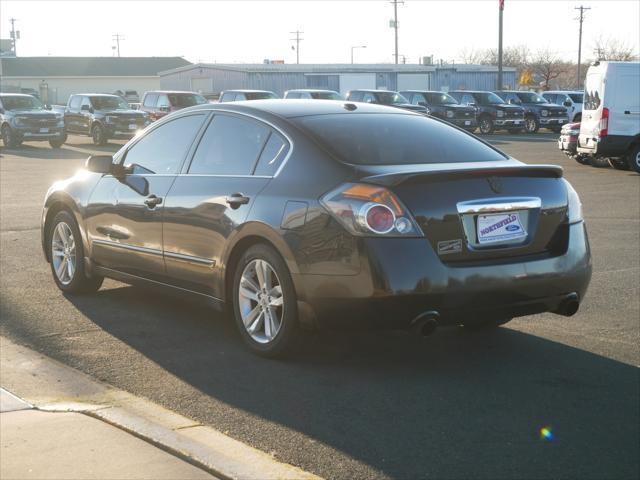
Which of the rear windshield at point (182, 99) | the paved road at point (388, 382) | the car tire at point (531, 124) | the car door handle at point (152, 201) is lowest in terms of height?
the car tire at point (531, 124)

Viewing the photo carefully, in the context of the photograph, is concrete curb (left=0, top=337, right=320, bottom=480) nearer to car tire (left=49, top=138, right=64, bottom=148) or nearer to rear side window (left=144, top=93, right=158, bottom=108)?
car tire (left=49, top=138, right=64, bottom=148)

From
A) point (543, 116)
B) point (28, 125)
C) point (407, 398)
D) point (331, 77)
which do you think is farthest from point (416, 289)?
point (331, 77)

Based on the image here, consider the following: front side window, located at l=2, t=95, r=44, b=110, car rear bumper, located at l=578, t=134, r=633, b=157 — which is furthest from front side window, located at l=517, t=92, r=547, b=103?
car rear bumper, located at l=578, t=134, r=633, b=157

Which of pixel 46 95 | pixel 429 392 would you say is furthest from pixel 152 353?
pixel 46 95

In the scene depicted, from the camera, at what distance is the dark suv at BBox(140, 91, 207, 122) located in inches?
1435

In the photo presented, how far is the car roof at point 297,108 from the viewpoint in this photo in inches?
261

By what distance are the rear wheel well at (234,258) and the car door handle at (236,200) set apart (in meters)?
0.22

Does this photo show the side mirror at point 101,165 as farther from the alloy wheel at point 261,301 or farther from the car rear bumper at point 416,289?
the car rear bumper at point 416,289

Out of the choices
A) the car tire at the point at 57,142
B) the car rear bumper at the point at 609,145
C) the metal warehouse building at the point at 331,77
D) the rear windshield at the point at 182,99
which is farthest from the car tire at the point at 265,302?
the metal warehouse building at the point at 331,77

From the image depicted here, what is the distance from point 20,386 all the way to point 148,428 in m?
1.24

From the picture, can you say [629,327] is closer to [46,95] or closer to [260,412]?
[260,412]

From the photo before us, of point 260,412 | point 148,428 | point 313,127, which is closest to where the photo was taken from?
point 148,428

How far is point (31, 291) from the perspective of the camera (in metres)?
8.35

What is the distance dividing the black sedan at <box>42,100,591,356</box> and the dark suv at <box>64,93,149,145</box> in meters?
28.4
